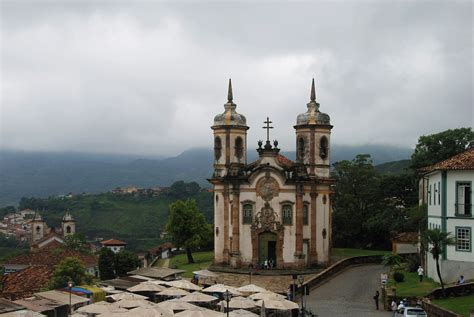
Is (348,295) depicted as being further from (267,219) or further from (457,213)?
(267,219)

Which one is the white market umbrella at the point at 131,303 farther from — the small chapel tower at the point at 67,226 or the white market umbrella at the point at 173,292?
the small chapel tower at the point at 67,226

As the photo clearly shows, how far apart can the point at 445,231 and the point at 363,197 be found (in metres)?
27.5

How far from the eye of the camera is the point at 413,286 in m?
37.2

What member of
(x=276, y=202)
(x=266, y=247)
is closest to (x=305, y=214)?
(x=276, y=202)

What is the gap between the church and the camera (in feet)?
161

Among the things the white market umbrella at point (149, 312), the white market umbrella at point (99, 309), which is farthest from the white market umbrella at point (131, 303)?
the white market umbrella at point (149, 312)

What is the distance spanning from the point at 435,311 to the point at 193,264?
28.4 metres

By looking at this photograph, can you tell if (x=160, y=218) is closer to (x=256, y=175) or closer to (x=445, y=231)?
(x=256, y=175)

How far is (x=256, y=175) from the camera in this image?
163 feet

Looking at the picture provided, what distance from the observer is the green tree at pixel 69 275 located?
42.2 m

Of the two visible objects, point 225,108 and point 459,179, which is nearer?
point 459,179

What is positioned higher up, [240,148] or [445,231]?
[240,148]

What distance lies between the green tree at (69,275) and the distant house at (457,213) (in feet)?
73.2

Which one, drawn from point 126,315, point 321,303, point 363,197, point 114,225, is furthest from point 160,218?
point 126,315
